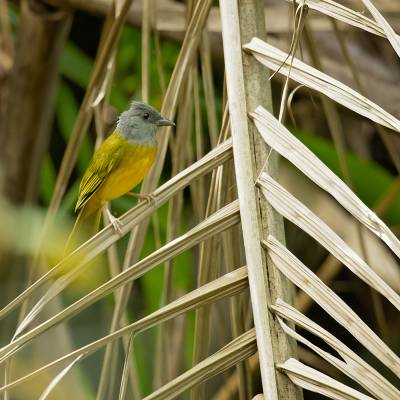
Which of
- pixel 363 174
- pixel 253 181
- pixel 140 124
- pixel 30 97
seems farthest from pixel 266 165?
pixel 363 174

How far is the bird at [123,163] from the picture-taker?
2.12 metres

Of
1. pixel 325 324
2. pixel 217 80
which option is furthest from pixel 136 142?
pixel 325 324

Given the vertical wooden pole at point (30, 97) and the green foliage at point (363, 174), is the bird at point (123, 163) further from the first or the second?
the green foliage at point (363, 174)

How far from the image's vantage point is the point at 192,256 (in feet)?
10.6

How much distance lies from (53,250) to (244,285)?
5.84 ft

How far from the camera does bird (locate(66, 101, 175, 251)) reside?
2115 mm

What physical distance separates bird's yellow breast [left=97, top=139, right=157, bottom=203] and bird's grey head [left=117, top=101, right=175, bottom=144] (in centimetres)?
2

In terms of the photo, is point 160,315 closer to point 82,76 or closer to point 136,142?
point 136,142

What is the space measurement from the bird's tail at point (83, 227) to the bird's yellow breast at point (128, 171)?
0.08 metres

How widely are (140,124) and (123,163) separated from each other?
0.13 meters

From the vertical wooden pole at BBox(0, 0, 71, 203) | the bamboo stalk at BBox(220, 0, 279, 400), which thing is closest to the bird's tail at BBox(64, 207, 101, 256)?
the vertical wooden pole at BBox(0, 0, 71, 203)

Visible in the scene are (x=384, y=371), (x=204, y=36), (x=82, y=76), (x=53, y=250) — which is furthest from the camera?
(x=82, y=76)

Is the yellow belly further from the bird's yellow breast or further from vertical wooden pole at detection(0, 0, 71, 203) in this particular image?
vertical wooden pole at detection(0, 0, 71, 203)

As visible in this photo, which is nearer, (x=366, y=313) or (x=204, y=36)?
(x=204, y=36)
